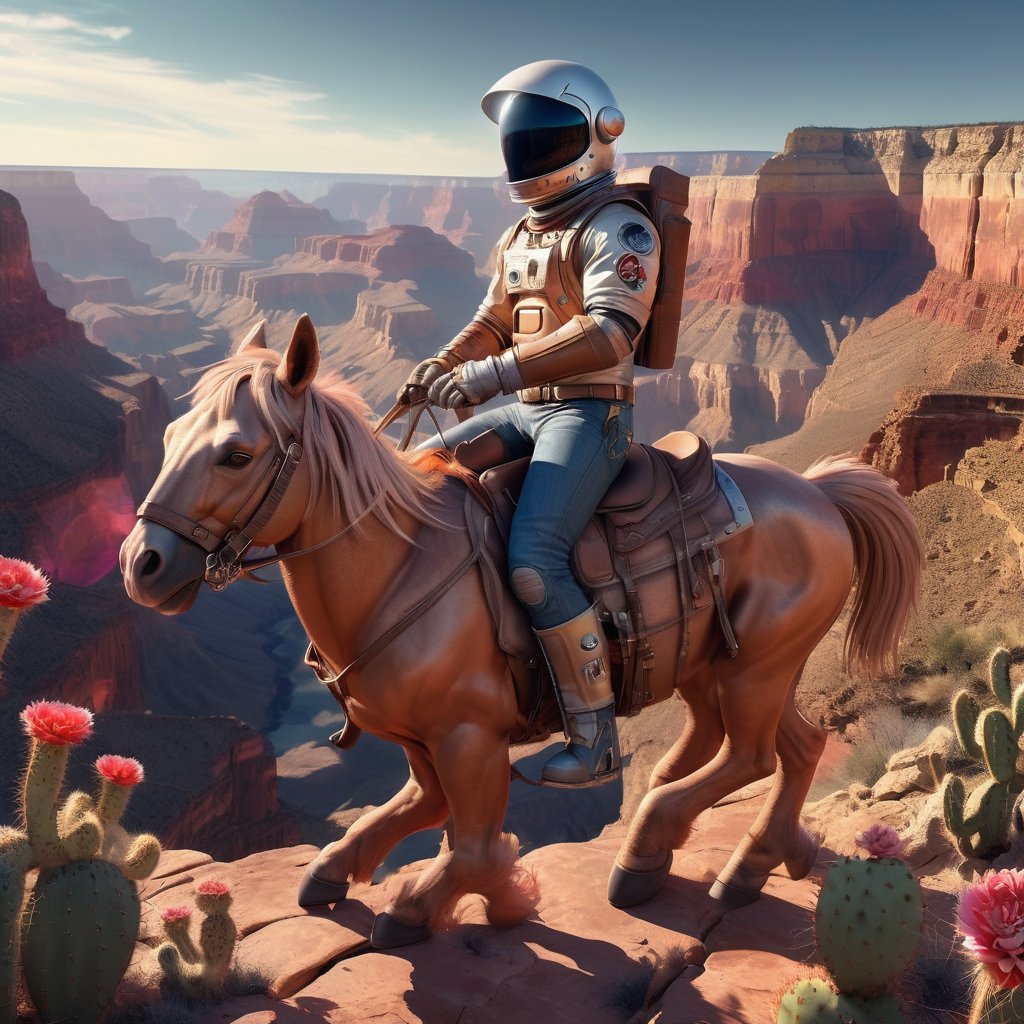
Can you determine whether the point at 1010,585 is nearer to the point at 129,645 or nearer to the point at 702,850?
the point at 702,850

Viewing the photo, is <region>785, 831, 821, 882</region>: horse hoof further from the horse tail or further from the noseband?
Result: the noseband

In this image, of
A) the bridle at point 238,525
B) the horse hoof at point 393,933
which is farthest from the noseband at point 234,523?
the horse hoof at point 393,933

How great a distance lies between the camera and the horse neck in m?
4.36

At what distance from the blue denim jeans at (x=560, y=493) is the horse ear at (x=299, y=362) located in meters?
1.24

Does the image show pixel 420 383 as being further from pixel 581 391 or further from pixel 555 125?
pixel 555 125

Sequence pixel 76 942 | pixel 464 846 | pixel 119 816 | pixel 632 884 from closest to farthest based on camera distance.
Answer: pixel 76 942
pixel 119 816
pixel 464 846
pixel 632 884

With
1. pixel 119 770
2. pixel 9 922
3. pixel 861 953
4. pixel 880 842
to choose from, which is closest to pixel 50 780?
pixel 119 770

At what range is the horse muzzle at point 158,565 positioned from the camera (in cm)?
372

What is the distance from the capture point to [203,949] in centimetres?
445

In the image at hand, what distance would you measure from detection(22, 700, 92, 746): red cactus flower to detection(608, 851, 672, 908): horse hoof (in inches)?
127

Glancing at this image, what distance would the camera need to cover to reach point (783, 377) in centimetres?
7969

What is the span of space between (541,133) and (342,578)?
245 centimetres

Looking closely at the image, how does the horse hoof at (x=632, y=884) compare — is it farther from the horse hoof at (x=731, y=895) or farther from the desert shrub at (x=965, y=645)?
the desert shrub at (x=965, y=645)

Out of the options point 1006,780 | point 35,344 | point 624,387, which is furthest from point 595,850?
point 35,344
